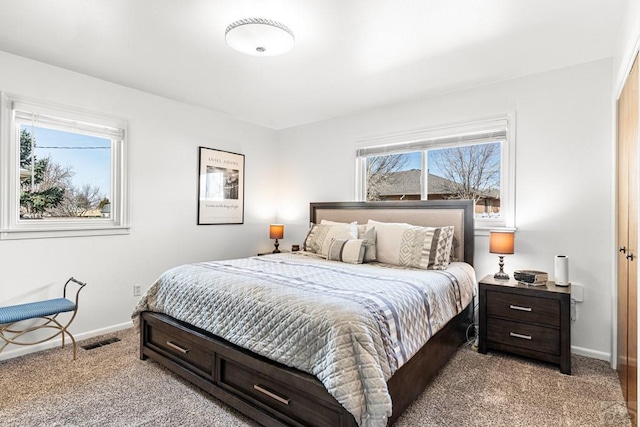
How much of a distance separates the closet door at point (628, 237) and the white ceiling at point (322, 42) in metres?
0.63

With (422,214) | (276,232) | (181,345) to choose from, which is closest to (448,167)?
(422,214)

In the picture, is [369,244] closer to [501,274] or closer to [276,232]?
[501,274]

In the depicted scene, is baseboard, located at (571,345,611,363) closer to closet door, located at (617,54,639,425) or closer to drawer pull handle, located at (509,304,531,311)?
closet door, located at (617,54,639,425)

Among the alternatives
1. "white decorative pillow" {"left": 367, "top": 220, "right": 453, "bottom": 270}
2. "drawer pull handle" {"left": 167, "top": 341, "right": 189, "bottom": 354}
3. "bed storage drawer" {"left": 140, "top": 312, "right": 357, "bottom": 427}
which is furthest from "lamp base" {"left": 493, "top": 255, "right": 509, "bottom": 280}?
"drawer pull handle" {"left": 167, "top": 341, "right": 189, "bottom": 354}

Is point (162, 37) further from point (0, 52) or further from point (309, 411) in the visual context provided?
point (309, 411)

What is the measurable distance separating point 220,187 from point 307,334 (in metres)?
3.01

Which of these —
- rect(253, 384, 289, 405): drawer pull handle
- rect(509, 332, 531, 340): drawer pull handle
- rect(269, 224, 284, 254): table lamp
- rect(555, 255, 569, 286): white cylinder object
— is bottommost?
rect(253, 384, 289, 405): drawer pull handle

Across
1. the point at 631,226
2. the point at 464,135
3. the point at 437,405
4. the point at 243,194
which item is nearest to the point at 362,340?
the point at 437,405

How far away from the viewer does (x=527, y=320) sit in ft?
8.66

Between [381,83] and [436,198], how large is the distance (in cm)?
133

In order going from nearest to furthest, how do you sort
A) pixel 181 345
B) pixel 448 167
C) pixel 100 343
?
1. pixel 181 345
2. pixel 100 343
3. pixel 448 167

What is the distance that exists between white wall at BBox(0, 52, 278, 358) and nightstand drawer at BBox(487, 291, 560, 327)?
3061mm

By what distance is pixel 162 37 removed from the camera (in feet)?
8.03

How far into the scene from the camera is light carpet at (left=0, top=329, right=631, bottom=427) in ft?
6.28
